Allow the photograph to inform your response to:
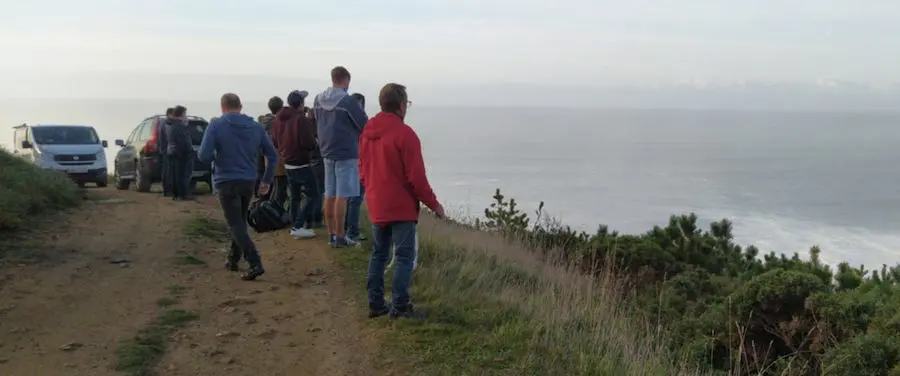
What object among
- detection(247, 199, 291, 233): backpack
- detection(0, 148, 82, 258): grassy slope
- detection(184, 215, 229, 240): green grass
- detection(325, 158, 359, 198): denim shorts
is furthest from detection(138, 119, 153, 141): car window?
detection(325, 158, 359, 198): denim shorts

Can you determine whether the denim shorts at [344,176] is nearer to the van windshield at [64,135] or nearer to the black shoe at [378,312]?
the black shoe at [378,312]

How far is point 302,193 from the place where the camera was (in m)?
10.1

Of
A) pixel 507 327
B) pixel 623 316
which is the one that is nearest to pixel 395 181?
pixel 507 327

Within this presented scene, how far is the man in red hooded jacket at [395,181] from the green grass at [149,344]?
1.61 meters

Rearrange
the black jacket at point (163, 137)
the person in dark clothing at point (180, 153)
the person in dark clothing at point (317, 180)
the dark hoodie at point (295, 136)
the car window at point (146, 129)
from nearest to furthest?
1. the dark hoodie at point (295, 136)
2. the person in dark clothing at point (317, 180)
3. the person in dark clothing at point (180, 153)
4. the black jacket at point (163, 137)
5. the car window at point (146, 129)

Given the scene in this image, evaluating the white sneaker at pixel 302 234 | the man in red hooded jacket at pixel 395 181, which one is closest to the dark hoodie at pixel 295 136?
the white sneaker at pixel 302 234

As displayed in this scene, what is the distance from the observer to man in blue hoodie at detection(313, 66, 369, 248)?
8633 mm

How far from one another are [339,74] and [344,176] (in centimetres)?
107

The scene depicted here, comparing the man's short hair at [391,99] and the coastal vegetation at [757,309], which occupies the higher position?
the man's short hair at [391,99]

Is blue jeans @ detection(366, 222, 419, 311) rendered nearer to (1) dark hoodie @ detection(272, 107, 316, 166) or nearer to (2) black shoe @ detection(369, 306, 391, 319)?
(2) black shoe @ detection(369, 306, 391, 319)

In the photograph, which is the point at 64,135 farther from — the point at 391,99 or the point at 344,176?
the point at 391,99

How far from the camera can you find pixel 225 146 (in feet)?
25.6

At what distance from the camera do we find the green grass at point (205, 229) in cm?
1075

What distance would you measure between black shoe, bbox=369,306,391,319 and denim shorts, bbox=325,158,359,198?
242 centimetres
